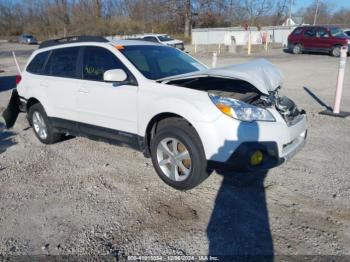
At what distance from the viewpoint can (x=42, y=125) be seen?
5781 mm

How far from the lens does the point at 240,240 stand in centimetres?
300

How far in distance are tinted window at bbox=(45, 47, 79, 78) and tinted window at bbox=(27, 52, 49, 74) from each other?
0.20m

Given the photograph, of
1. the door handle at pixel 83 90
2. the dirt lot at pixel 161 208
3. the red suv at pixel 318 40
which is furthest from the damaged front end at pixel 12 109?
the red suv at pixel 318 40

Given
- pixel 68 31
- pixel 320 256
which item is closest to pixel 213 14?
pixel 68 31

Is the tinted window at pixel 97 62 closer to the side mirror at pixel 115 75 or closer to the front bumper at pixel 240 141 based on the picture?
the side mirror at pixel 115 75

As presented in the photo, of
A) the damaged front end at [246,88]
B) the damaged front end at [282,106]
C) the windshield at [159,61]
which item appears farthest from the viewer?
the windshield at [159,61]

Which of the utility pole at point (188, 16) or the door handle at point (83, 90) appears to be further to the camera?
the utility pole at point (188, 16)

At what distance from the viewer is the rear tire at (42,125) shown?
5.64 meters

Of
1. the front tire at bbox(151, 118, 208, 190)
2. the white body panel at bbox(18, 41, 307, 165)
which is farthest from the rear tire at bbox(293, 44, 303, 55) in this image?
the front tire at bbox(151, 118, 208, 190)

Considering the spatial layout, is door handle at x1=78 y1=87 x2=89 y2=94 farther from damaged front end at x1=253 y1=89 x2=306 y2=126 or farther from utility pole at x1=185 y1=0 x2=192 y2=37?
utility pole at x1=185 y1=0 x2=192 y2=37

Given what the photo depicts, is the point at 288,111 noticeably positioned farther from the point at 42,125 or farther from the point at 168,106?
the point at 42,125

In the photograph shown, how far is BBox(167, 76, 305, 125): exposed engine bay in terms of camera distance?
3.83m

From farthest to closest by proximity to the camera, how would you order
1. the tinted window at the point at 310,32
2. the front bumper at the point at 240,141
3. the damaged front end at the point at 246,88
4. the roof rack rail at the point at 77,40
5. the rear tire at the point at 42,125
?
the tinted window at the point at 310,32 → the rear tire at the point at 42,125 → the roof rack rail at the point at 77,40 → the damaged front end at the point at 246,88 → the front bumper at the point at 240,141

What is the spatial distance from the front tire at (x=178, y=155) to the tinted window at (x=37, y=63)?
2.84m
